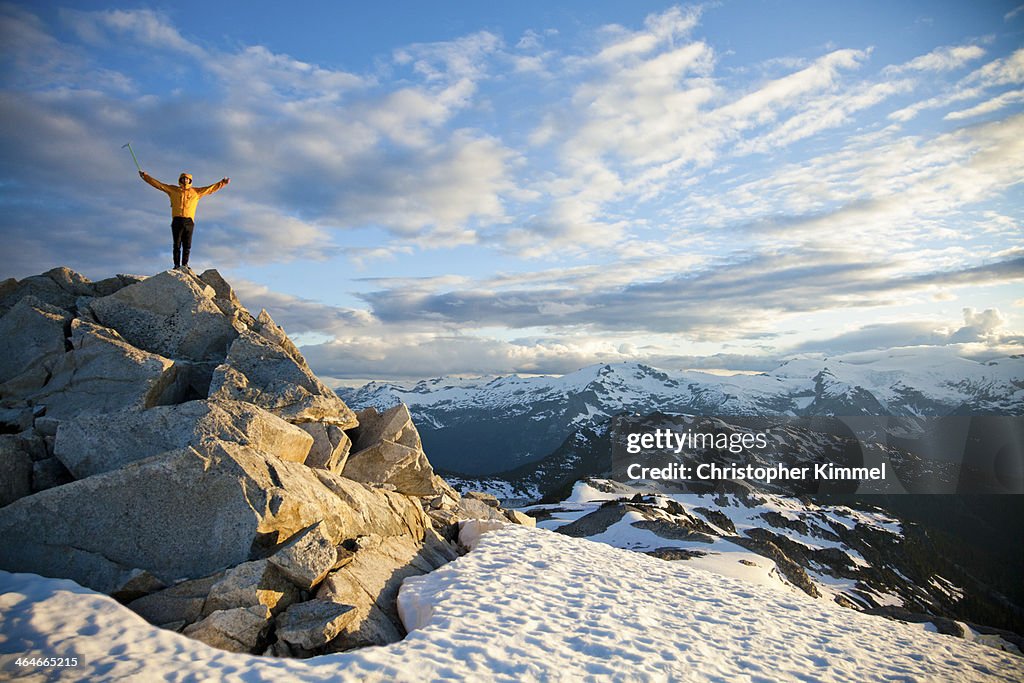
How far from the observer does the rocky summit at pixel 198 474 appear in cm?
1195

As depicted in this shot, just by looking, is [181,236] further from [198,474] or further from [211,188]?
[198,474]

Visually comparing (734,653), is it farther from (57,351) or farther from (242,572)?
(57,351)

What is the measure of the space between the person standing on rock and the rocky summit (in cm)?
159

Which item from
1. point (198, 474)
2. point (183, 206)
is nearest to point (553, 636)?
point (198, 474)

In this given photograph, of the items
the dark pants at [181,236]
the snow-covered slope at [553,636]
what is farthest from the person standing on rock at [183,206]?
the snow-covered slope at [553,636]

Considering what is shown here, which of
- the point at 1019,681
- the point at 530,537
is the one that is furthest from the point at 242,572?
the point at 1019,681

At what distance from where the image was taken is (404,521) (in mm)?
19391

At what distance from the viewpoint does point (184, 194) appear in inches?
898

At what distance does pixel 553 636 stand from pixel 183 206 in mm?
21565

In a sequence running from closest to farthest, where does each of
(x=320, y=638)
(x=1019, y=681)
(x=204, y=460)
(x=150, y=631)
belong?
(x=150, y=631), (x=320, y=638), (x=204, y=460), (x=1019, y=681)

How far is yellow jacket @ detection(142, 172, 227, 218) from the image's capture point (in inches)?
886

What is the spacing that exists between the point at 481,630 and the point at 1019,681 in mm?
16859

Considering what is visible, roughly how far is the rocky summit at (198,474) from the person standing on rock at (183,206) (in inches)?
62.8

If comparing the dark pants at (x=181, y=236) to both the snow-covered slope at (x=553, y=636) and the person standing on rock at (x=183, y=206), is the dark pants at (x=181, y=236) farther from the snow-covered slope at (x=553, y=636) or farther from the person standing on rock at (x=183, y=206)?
the snow-covered slope at (x=553, y=636)
